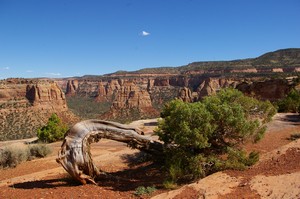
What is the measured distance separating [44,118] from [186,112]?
259 ft

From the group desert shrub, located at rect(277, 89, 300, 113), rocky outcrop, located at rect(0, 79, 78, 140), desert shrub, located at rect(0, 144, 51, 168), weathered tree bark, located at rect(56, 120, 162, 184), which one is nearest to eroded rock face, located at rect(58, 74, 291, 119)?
weathered tree bark, located at rect(56, 120, 162, 184)

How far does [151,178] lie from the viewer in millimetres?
12547

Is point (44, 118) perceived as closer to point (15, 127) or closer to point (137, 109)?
point (15, 127)

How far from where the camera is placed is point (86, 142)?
11.5 metres

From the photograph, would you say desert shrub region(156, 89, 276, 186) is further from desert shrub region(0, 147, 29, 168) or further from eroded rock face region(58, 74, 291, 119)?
desert shrub region(0, 147, 29, 168)

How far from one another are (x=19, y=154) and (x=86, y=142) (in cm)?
962

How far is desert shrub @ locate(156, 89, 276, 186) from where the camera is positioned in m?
11.1

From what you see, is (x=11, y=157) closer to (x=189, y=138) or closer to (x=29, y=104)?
(x=189, y=138)

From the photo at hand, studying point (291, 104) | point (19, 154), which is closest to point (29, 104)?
point (291, 104)

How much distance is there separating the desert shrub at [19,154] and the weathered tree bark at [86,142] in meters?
8.78

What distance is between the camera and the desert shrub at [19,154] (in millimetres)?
18547

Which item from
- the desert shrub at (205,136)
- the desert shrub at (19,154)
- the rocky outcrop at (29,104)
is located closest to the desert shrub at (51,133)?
the desert shrub at (19,154)

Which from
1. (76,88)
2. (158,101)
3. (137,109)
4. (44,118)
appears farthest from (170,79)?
(44,118)

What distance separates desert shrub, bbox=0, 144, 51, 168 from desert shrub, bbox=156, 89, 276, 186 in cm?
1045
